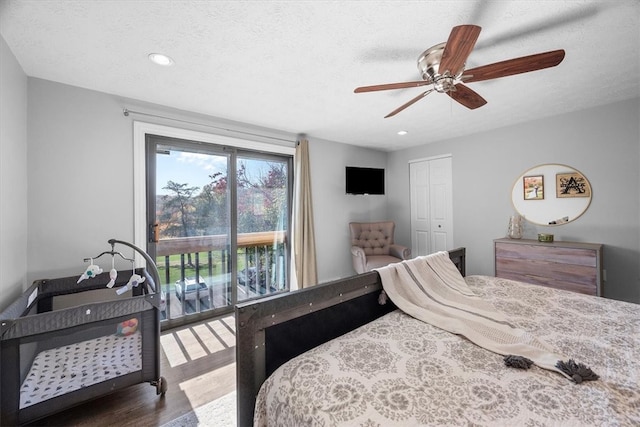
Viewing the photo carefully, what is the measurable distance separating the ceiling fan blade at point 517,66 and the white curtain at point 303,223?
92.1 inches

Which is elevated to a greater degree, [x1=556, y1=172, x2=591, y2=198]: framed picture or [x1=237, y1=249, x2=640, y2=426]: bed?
[x1=556, y1=172, x2=591, y2=198]: framed picture

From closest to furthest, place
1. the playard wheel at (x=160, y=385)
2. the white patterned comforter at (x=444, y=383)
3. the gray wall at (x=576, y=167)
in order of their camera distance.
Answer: the white patterned comforter at (x=444, y=383), the playard wheel at (x=160, y=385), the gray wall at (x=576, y=167)

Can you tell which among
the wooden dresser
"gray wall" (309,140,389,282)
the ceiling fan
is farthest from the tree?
the wooden dresser

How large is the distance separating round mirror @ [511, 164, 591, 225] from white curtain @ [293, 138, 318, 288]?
283 cm

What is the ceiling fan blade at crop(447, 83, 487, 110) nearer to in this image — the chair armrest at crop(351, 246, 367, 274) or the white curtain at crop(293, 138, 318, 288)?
the white curtain at crop(293, 138, 318, 288)

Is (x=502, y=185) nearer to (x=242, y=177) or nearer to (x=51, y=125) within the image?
(x=242, y=177)

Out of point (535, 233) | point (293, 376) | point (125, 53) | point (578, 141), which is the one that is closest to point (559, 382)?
point (293, 376)

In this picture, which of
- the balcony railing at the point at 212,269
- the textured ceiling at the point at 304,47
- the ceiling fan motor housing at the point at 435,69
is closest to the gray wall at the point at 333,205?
the balcony railing at the point at 212,269

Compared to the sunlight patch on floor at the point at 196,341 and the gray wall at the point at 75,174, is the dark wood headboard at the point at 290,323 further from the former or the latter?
the gray wall at the point at 75,174

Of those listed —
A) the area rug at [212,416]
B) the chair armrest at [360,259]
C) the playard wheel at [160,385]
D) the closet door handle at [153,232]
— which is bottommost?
the area rug at [212,416]

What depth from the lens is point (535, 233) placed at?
10.8 ft

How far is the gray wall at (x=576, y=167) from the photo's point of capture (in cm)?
268

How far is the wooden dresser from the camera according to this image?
8.36ft

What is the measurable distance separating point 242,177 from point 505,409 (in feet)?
10.4
